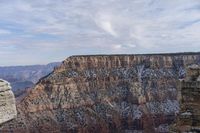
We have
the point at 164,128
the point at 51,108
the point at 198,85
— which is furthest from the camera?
the point at 51,108

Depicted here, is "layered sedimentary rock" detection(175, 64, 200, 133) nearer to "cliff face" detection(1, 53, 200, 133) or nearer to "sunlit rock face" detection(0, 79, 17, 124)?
"sunlit rock face" detection(0, 79, 17, 124)

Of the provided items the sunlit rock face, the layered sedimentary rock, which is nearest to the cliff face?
the layered sedimentary rock

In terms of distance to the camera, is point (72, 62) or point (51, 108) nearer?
point (51, 108)

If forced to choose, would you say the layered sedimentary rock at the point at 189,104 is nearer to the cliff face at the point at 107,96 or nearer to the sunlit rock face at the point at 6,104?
the sunlit rock face at the point at 6,104

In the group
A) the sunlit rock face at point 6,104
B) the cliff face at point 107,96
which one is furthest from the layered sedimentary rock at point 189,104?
the cliff face at point 107,96

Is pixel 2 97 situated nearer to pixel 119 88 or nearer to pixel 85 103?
pixel 85 103

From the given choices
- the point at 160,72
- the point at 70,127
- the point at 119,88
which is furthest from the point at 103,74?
the point at 70,127

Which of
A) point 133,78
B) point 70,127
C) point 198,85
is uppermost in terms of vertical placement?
point 198,85
